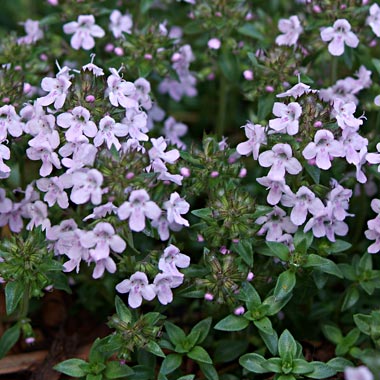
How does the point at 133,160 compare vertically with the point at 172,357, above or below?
above

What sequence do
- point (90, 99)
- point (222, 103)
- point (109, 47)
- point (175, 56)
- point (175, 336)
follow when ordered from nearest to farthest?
point (90, 99), point (175, 336), point (175, 56), point (109, 47), point (222, 103)

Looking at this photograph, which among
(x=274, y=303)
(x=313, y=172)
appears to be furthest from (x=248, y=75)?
(x=274, y=303)

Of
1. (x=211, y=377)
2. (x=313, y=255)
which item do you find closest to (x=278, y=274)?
(x=313, y=255)

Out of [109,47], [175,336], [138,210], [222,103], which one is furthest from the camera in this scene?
[222,103]

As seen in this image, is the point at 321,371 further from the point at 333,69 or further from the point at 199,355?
the point at 333,69

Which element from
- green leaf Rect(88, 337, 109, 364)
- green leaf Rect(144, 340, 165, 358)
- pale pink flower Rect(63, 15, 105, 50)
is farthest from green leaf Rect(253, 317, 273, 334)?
pale pink flower Rect(63, 15, 105, 50)

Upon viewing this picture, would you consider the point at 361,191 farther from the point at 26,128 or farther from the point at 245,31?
the point at 26,128
